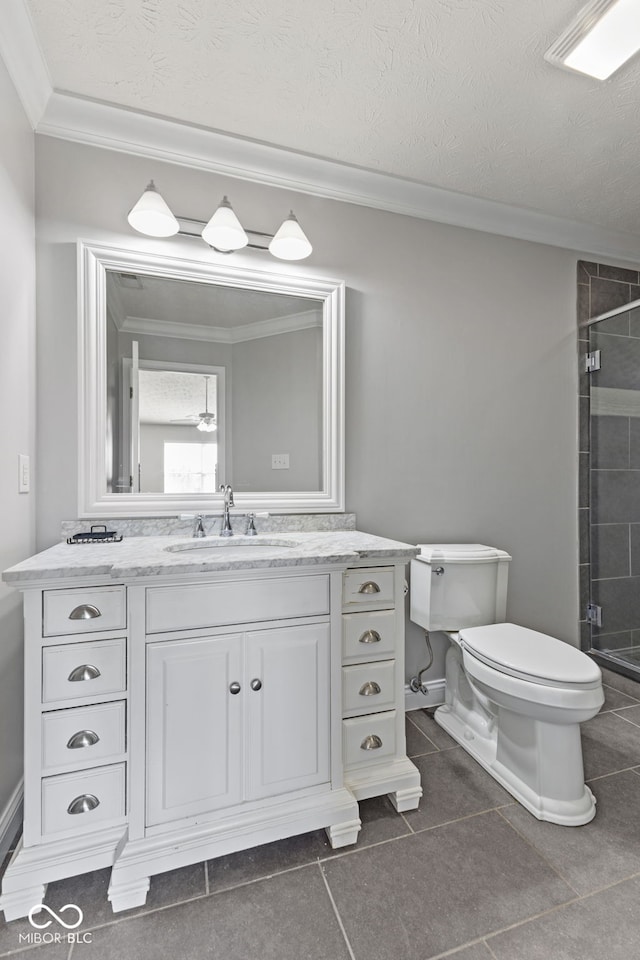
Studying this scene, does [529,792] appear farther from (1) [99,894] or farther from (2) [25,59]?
(2) [25,59]

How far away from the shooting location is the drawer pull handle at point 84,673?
114 cm

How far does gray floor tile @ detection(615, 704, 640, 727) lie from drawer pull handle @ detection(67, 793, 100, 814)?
7.04 ft

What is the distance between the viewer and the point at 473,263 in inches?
87.6

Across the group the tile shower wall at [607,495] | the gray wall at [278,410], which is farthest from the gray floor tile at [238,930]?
the tile shower wall at [607,495]

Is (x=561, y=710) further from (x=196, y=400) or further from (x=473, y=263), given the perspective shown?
(x=473, y=263)

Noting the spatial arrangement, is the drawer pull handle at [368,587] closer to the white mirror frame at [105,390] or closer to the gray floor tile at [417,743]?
the white mirror frame at [105,390]

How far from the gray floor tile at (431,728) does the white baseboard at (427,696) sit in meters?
0.03

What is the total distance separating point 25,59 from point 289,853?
2.53 m

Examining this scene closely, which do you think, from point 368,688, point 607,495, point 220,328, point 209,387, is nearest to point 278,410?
point 209,387

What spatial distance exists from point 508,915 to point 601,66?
2.49 meters

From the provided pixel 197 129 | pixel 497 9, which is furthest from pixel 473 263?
pixel 197 129

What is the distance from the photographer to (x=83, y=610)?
45.4 inches

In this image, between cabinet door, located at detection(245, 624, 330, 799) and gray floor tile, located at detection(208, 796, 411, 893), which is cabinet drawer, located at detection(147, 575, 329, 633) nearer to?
cabinet door, located at detection(245, 624, 330, 799)

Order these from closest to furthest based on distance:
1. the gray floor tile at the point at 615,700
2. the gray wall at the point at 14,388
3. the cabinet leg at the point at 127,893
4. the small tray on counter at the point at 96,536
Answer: the cabinet leg at the point at 127,893
the gray wall at the point at 14,388
the small tray on counter at the point at 96,536
the gray floor tile at the point at 615,700
